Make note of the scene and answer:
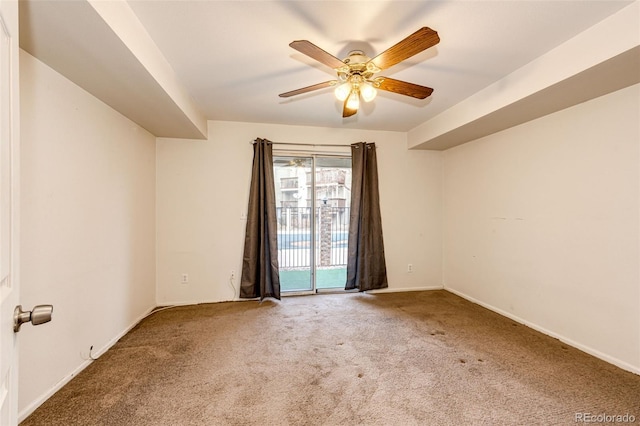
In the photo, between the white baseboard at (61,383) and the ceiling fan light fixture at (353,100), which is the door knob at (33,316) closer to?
the white baseboard at (61,383)

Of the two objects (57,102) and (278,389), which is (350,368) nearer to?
(278,389)

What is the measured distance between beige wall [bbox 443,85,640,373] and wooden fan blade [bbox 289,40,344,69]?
2.23 m

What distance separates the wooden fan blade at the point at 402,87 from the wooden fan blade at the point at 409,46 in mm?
206

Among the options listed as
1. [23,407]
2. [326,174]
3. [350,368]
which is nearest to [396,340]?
[350,368]

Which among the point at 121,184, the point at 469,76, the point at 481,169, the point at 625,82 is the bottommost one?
the point at 121,184

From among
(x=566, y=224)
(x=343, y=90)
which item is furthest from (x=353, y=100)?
(x=566, y=224)

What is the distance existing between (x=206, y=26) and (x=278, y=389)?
95.3 inches

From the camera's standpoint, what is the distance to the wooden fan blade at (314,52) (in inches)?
55.3

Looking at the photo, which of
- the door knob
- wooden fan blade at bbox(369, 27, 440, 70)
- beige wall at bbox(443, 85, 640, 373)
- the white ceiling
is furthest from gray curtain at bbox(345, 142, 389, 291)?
the door knob

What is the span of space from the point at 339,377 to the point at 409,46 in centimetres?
218

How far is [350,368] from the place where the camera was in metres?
2.03

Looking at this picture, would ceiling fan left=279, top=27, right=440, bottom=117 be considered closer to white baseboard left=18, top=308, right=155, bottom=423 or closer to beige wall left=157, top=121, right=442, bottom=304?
beige wall left=157, top=121, right=442, bottom=304

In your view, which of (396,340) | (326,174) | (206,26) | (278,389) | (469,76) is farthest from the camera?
(326,174)

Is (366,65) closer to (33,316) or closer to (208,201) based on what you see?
(33,316)
